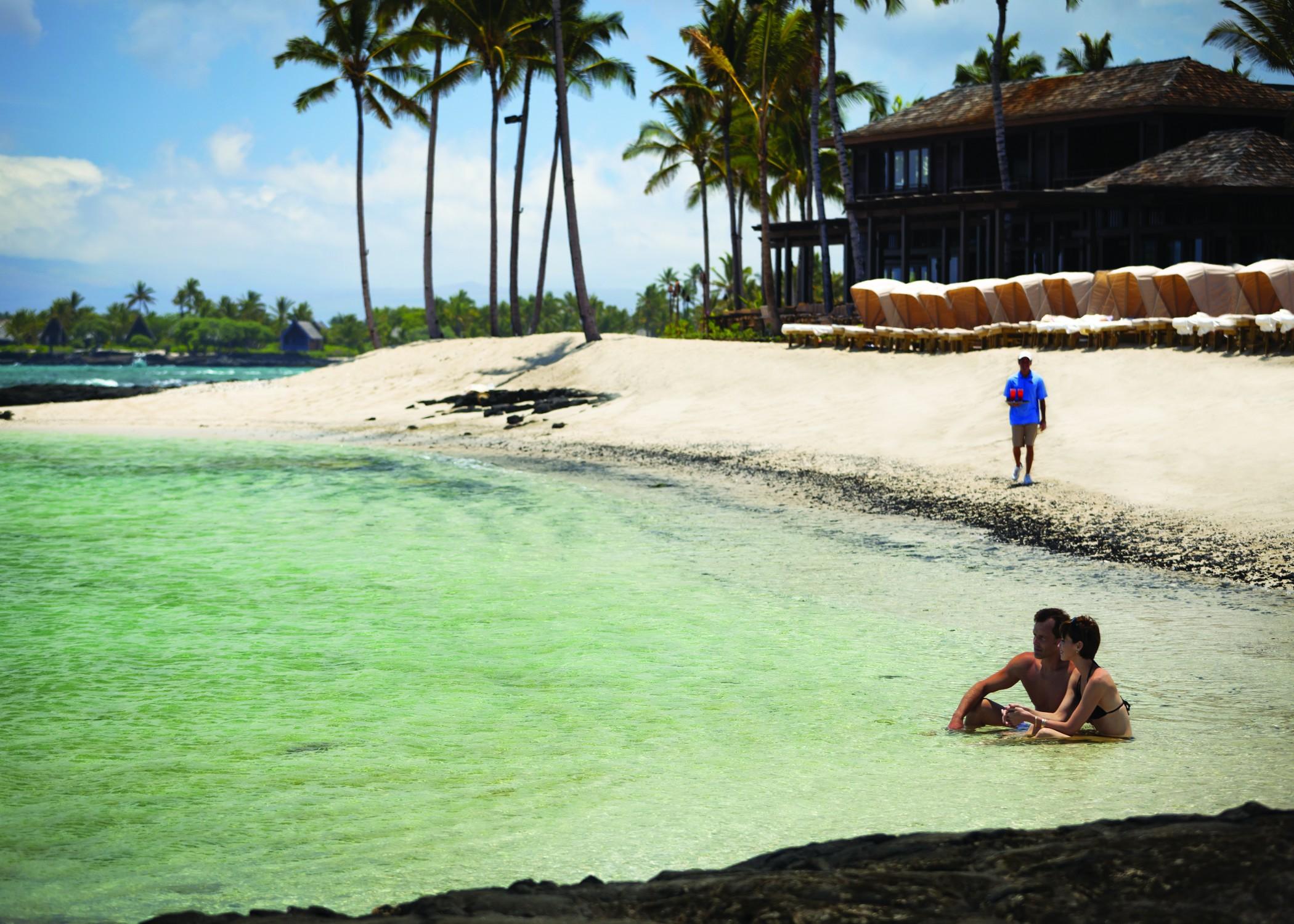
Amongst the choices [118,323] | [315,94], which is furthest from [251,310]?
[315,94]

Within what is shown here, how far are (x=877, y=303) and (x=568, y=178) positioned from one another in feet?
39.0

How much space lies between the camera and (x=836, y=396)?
23688 millimetres

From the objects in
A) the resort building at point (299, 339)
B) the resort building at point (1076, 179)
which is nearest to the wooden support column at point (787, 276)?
the resort building at point (1076, 179)

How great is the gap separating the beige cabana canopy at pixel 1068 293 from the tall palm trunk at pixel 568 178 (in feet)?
46.4

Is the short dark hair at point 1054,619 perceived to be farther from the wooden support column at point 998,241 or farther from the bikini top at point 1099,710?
the wooden support column at point 998,241

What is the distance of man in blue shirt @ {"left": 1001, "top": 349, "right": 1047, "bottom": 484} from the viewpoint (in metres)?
Answer: 14.5

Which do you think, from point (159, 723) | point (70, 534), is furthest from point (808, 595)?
point (70, 534)

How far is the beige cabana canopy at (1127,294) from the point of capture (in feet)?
75.6

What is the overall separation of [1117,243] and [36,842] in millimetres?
35161

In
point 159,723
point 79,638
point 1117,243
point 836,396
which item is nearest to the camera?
point 159,723

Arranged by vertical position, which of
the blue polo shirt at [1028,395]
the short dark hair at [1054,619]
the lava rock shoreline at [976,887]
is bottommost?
the lava rock shoreline at [976,887]

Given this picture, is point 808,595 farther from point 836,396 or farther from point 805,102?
point 805,102

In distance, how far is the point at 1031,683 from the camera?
6590mm

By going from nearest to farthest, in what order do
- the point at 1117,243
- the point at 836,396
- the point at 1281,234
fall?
the point at 836,396
the point at 1281,234
the point at 1117,243
